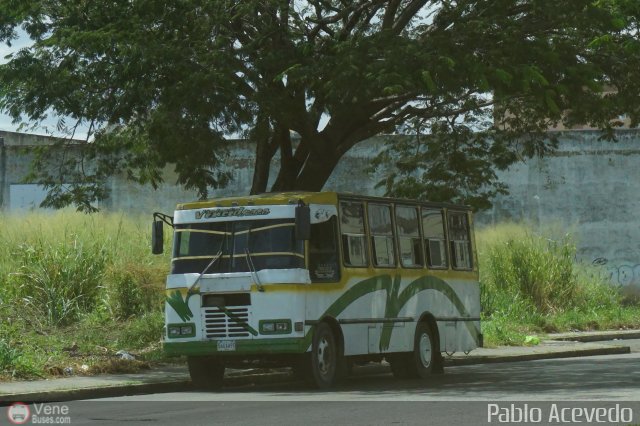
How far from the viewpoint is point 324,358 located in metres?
16.9

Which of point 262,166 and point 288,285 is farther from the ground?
point 262,166

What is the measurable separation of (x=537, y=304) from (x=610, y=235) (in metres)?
6.93

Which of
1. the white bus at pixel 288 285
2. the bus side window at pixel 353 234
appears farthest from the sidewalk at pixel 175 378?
the bus side window at pixel 353 234

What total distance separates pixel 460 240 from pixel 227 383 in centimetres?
496

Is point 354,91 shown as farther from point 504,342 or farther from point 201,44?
point 504,342

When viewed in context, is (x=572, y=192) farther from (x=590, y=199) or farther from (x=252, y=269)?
(x=252, y=269)

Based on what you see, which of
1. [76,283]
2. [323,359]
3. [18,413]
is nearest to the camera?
[18,413]

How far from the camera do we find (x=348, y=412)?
13.0 m

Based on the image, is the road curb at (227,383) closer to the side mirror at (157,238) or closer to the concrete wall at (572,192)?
the side mirror at (157,238)

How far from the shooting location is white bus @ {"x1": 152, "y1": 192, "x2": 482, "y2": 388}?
16.5m

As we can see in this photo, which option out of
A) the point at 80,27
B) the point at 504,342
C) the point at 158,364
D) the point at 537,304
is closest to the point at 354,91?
the point at 80,27

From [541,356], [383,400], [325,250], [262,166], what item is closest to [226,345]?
[325,250]

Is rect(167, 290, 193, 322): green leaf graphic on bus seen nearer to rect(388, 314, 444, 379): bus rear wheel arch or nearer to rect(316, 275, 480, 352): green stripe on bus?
rect(316, 275, 480, 352): green stripe on bus

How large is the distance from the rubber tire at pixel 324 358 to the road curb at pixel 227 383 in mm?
1948
